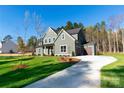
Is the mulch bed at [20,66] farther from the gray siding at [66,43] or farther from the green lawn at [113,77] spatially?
the gray siding at [66,43]

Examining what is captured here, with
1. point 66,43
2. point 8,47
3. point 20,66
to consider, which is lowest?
point 20,66

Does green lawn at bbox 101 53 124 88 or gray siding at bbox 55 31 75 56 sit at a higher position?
gray siding at bbox 55 31 75 56

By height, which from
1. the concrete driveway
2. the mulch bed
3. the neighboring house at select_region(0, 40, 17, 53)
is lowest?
the concrete driveway

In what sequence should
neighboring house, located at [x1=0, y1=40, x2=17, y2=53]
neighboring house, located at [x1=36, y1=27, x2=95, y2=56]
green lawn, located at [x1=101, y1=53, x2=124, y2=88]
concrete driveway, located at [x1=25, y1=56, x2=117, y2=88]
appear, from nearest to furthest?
concrete driveway, located at [x1=25, y1=56, x2=117, y2=88] → green lawn, located at [x1=101, y1=53, x2=124, y2=88] → neighboring house, located at [x1=0, y1=40, x2=17, y2=53] → neighboring house, located at [x1=36, y1=27, x2=95, y2=56]

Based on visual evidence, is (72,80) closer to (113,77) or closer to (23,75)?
(113,77)

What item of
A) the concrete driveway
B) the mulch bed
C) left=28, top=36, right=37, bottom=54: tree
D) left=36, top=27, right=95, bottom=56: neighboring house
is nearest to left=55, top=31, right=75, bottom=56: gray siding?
left=36, top=27, right=95, bottom=56: neighboring house

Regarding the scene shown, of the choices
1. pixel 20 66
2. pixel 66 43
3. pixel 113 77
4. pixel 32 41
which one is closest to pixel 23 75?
pixel 20 66

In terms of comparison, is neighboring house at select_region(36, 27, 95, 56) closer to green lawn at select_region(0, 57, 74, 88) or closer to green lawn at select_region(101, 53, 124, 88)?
green lawn at select_region(0, 57, 74, 88)

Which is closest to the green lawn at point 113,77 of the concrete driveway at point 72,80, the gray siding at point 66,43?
the concrete driveway at point 72,80

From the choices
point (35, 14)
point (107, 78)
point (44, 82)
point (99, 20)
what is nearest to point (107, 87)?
point (107, 78)

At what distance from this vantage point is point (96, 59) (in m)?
11.0

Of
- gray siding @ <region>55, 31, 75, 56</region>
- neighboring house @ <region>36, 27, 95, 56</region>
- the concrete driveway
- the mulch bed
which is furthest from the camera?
gray siding @ <region>55, 31, 75, 56</region>

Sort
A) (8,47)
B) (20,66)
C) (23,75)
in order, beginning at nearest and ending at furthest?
(23,75) → (20,66) → (8,47)
